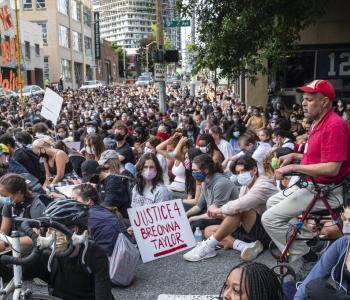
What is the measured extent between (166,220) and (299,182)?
1.94 metres

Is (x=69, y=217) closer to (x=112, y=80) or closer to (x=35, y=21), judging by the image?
(x=35, y=21)

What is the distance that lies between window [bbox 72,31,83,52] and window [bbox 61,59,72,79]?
3.90 metres

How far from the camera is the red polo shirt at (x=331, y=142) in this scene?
13.0 feet

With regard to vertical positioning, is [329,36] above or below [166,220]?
above

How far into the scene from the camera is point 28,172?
7.54m

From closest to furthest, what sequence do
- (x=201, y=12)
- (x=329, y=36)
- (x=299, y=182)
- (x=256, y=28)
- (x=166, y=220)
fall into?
(x=299, y=182), (x=166, y=220), (x=256, y=28), (x=201, y=12), (x=329, y=36)

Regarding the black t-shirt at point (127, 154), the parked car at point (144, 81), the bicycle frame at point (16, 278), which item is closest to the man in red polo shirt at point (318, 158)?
the bicycle frame at point (16, 278)

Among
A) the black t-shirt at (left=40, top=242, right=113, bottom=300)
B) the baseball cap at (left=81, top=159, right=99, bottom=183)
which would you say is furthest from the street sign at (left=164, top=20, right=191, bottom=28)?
the black t-shirt at (left=40, top=242, right=113, bottom=300)

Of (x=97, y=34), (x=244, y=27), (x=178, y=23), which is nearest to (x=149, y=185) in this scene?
(x=244, y=27)

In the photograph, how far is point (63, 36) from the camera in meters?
61.4

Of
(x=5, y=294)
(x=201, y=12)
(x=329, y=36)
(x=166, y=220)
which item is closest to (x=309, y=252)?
(x=166, y=220)

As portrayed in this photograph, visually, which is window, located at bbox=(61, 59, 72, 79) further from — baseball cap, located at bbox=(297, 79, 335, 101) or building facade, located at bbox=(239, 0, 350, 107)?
baseball cap, located at bbox=(297, 79, 335, 101)

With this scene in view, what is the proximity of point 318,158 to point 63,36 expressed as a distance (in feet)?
200

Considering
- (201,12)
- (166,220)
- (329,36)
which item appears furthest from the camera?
(329,36)
